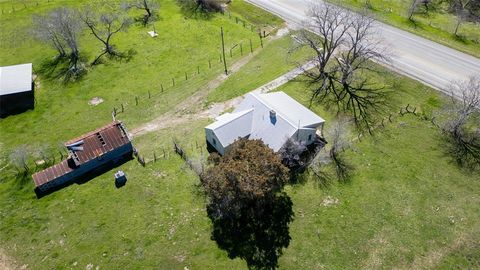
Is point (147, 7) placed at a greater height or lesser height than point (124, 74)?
greater

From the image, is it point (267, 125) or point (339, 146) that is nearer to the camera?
point (267, 125)

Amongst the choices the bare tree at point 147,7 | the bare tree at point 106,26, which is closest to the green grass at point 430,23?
the bare tree at point 147,7

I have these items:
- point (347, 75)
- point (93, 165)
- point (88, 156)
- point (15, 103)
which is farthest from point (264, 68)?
point (15, 103)

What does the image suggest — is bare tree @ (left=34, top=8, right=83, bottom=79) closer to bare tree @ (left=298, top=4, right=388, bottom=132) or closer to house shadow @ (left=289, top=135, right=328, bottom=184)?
bare tree @ (left=298, top=4, right=388, bottom=132)

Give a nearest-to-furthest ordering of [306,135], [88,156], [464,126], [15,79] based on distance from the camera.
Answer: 1. [88,156]
2. [306,135]
3. [464,126]
4. [15,79]

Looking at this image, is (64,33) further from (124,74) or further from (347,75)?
(347,75)

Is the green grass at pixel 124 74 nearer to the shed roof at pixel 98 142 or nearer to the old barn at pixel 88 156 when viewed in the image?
the shed roof at pixel 98 142
